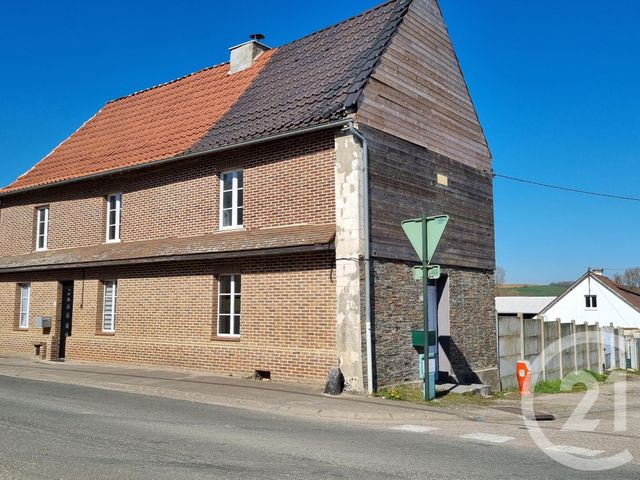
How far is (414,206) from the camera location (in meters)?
14.3

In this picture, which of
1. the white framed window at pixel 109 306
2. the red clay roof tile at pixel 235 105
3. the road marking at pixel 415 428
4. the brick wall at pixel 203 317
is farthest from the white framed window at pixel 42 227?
the road marking at pixel 415 428

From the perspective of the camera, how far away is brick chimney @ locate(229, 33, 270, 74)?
63.7 ft

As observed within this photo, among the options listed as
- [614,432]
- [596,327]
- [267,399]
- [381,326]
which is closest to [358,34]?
[381,326]

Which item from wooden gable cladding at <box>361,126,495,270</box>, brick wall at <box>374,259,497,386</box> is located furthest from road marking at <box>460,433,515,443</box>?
wooden gable cladding at <box>361,126,495,270</box>

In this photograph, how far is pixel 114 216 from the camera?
18.0 meters

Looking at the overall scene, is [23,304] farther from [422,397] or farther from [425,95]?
[425,95]

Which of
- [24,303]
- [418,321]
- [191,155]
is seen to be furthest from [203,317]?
[24,303]

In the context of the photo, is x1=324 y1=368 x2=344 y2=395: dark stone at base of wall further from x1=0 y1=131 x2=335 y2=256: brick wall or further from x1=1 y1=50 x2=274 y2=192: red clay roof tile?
x1=1 y1=50 x2=274 y2=192: red clay roof tile

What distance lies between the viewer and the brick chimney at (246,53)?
1941cm

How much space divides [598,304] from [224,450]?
46.3 metres

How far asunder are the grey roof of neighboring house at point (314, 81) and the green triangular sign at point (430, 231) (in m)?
2.98

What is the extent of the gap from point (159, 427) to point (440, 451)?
12.4 feet

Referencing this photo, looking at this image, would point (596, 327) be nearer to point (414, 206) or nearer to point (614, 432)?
point (414, 206)

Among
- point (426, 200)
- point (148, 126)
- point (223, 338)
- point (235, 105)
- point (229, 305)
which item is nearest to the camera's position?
point (223, 338)
